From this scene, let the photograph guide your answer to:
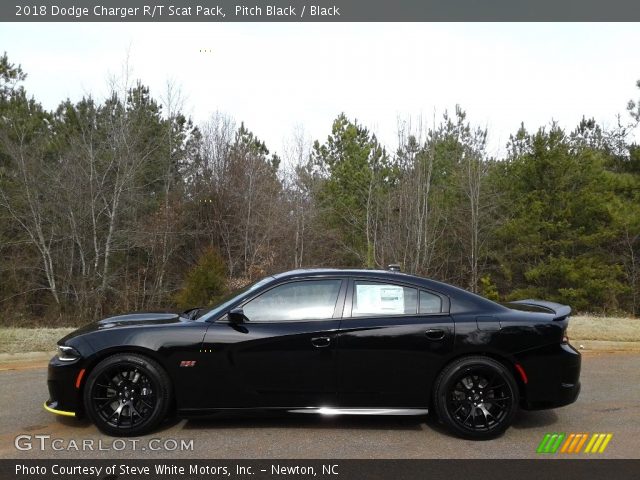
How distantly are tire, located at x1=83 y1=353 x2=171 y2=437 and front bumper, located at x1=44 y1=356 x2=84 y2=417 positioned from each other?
86 mm

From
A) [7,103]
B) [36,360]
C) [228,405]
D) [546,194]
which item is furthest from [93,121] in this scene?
[228,405]

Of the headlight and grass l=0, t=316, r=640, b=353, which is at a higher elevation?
the headlight

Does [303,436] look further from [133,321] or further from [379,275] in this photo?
[133,321]

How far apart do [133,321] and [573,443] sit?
406cm

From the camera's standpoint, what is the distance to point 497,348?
4863 mm

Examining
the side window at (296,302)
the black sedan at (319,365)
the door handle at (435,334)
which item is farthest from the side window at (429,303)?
the side window at (296,302)

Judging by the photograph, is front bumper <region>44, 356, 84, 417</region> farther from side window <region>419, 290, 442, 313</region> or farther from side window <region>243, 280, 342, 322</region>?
side window <region>419, 290, 442, 313</region>

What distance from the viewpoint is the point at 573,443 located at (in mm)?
4711

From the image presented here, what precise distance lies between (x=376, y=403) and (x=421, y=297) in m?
1.03

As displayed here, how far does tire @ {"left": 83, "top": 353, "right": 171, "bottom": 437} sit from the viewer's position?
4.68 meters

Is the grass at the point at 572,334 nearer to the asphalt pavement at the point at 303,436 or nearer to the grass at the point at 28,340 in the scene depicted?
the grass at the point at 28,340

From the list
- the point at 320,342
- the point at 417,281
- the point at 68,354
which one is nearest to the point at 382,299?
the point at 417,281
